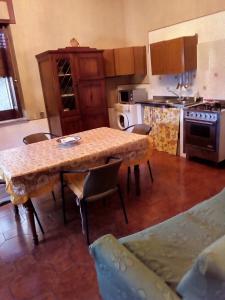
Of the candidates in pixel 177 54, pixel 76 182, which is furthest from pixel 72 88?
pixel 76 182

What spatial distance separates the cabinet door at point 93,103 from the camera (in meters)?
4.34

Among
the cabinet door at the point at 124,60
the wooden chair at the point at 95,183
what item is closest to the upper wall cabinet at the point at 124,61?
the cabinet door at the point at 124,60

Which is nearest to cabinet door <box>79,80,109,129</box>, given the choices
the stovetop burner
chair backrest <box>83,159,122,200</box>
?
the stovetop burner

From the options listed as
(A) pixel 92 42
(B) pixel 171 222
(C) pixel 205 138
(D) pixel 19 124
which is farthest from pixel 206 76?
(D) pixel 19 124

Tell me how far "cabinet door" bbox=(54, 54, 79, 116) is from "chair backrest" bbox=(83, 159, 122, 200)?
2348 millimetres

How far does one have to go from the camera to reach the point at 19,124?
4262 millimetres

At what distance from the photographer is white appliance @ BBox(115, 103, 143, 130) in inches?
186

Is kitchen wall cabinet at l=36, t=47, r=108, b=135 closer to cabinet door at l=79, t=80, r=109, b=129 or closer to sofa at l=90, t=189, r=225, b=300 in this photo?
cabinet door at l=79, t=80, r=109, b=129

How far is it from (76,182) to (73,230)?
0.47 metres

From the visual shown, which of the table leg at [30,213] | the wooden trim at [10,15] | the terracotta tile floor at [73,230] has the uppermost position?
the wooden trim at [10,15]

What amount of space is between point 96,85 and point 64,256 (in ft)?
10.5

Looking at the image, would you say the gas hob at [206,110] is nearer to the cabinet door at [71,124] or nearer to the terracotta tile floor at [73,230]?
the terracotta tile floor at [73,230]

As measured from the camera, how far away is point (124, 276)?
1.06 meters

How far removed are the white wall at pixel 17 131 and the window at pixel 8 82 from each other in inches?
7.2
